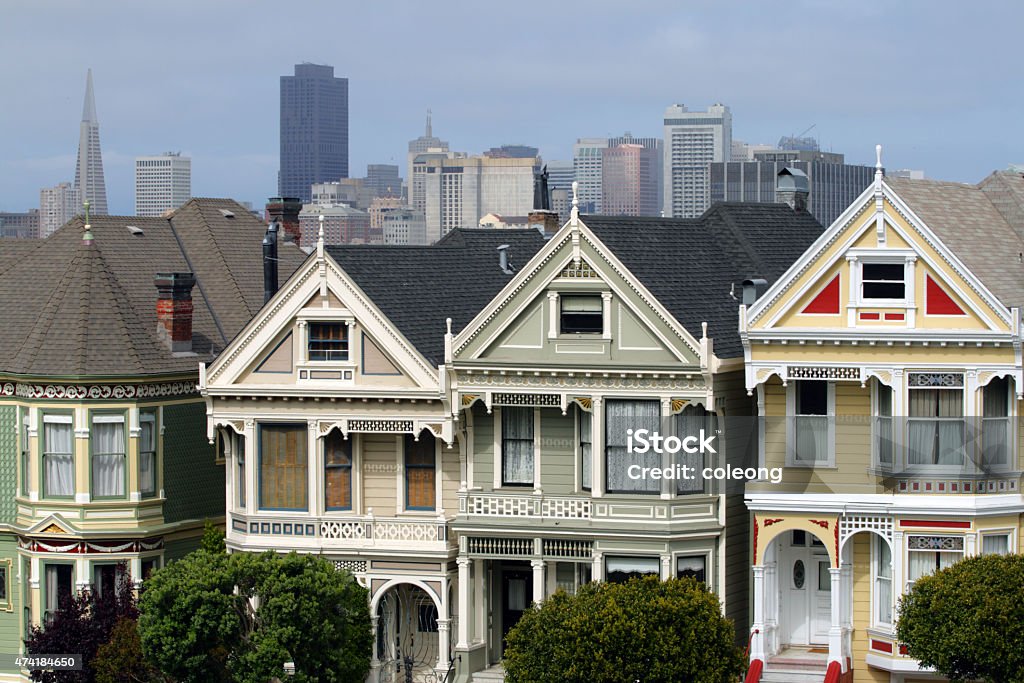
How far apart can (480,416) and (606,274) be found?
459cm

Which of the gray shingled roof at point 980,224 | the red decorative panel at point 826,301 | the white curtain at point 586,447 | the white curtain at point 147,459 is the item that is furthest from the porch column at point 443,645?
the gray shingled roof at point 980,224

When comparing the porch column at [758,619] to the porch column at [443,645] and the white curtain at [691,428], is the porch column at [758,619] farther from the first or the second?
the porch column at [443,645]

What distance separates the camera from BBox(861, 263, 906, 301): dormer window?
43031 millimetres

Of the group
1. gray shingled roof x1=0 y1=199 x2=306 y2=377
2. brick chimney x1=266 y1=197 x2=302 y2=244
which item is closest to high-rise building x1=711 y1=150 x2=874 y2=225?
brick chimney x1=266 y1=197 x2=302 y2=244

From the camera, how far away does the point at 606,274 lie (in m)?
44.9

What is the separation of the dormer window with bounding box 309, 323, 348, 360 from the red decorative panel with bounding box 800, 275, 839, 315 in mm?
10596

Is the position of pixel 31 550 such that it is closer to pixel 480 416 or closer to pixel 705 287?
pixel 480 416

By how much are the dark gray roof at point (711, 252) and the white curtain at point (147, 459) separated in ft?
38.5

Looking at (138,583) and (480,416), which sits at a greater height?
→ (480,416)

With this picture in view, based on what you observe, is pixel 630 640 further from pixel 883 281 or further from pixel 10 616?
pixel 10 616

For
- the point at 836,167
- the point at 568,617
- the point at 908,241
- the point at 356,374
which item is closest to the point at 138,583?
the point at 356,374

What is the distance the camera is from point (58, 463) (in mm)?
49656

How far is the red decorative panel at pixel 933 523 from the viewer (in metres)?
42.6

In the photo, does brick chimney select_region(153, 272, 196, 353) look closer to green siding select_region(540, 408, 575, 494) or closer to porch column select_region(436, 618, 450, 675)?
porch column select_region(436, 618, 450, 675)
